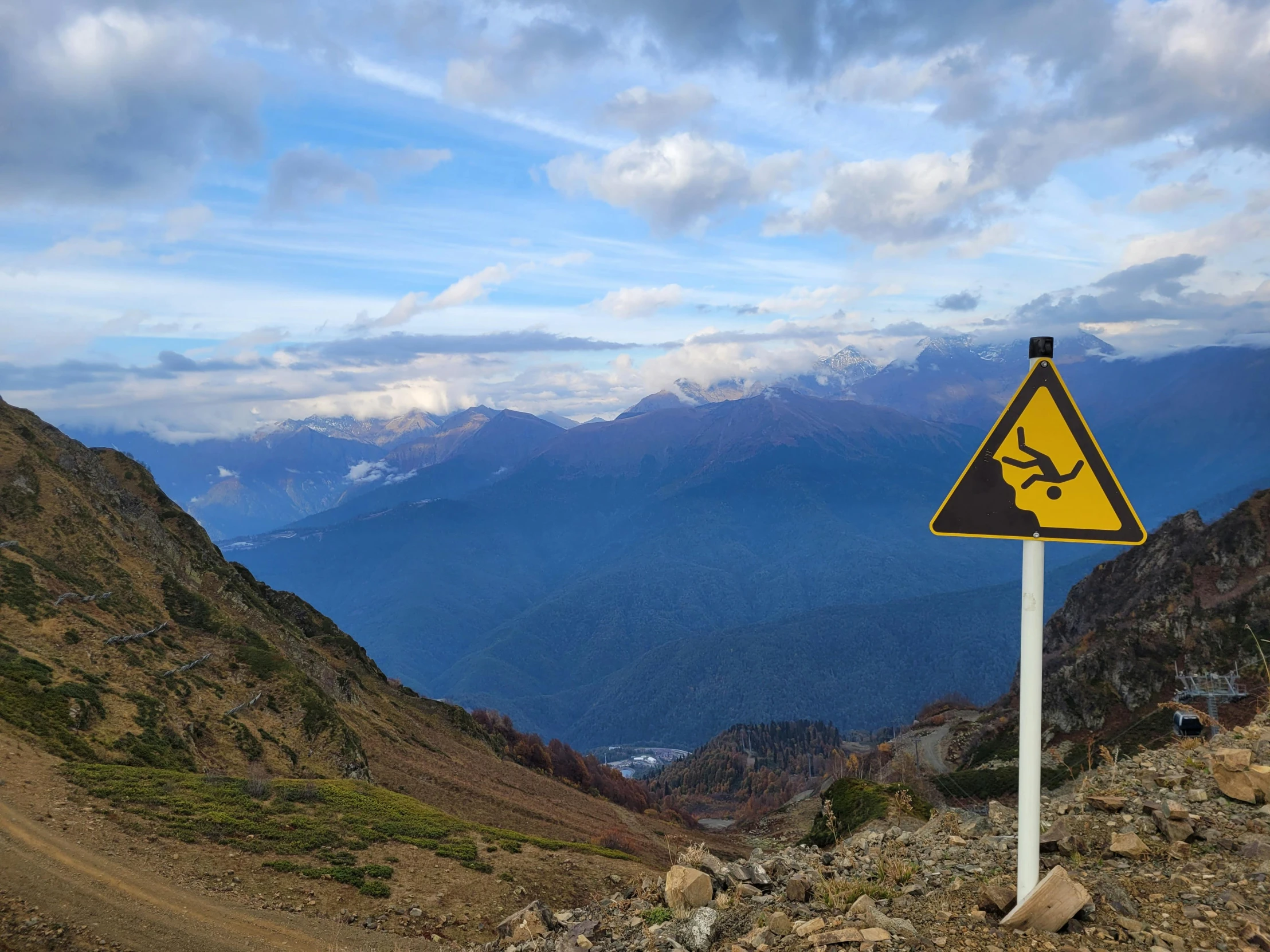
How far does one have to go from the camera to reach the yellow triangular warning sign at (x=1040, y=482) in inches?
231

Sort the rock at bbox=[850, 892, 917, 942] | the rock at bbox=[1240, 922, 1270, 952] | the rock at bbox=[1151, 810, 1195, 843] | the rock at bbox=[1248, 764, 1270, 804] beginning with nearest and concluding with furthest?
the rock at bbox=[1240, 922, 1270, 952]
the rock at bbox=[850, 892, 917, 942]
the rock at bbox=[1151, 810, 1195, 843]
the rock at bbox=[1248, 764, 1270, 804]

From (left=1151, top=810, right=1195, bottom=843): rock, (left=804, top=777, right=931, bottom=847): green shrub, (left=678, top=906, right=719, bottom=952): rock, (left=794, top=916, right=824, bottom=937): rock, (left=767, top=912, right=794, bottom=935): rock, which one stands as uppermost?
(left=1151, top=810, right=1195, bottom=843): rock

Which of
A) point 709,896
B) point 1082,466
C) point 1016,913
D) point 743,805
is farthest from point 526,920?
point 743,805

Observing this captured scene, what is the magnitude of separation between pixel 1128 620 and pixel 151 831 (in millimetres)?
105537

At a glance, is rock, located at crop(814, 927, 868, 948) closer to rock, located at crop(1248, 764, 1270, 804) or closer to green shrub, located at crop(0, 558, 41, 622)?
rock, located at crop(1248, 764, 1270, 804)

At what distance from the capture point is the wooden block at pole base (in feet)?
19.1

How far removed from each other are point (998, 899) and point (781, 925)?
2.05 meters

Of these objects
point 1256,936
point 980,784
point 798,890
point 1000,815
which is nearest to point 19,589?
point 798,890

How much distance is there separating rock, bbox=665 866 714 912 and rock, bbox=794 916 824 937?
211 centimetres

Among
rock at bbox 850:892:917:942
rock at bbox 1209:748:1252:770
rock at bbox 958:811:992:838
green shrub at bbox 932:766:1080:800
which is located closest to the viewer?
rock at bbox 850:892:917:942

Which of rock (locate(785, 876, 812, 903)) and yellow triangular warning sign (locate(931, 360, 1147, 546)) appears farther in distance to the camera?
rock (locate(785, 876, 812, 903))

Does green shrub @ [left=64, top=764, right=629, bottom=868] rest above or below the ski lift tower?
above

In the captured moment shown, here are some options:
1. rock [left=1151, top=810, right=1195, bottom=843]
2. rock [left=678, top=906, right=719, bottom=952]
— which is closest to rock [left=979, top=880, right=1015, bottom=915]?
rock [left=1151, top=810, right=1195, bottom=843]

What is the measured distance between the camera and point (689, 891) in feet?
29.1
